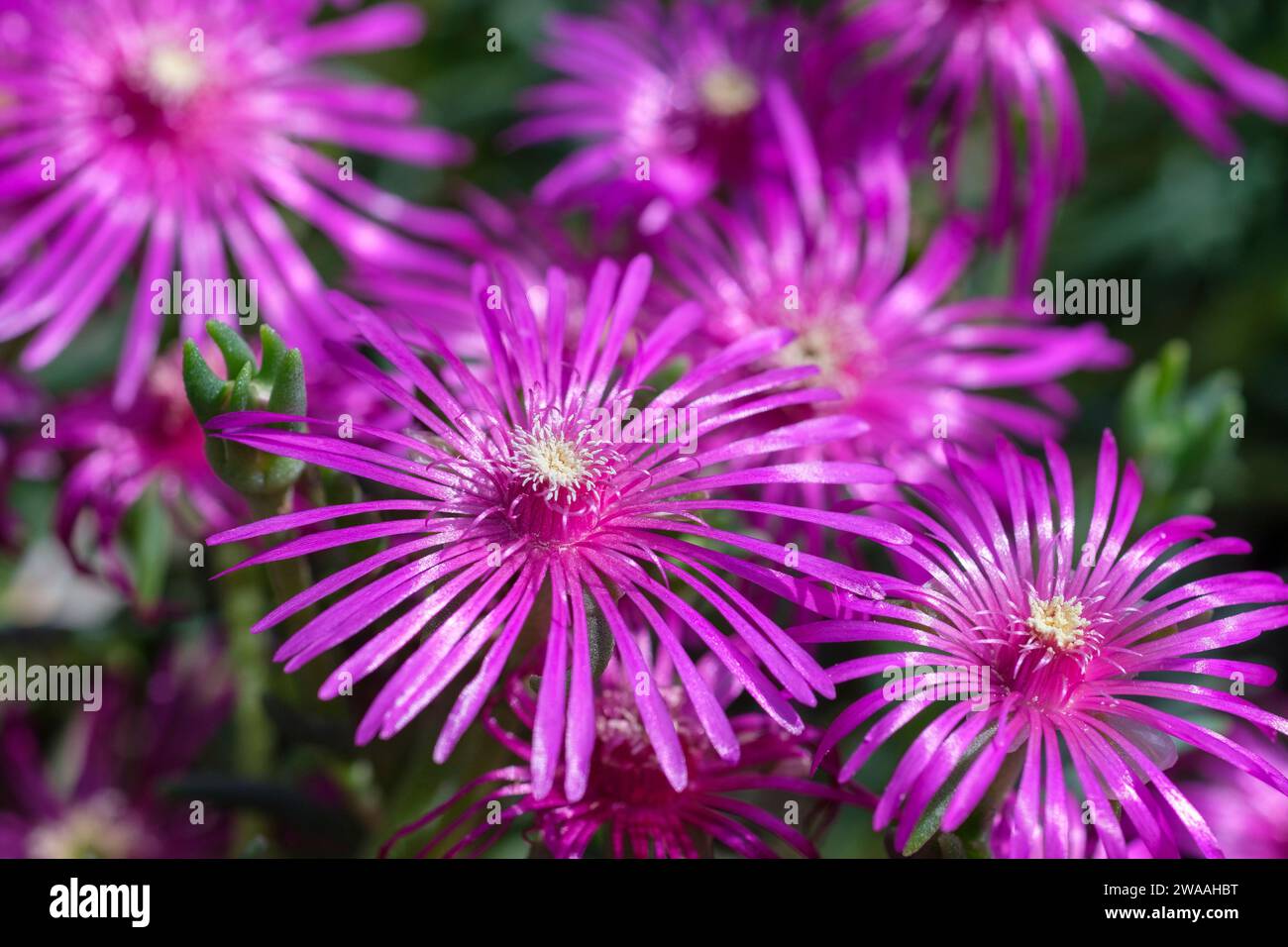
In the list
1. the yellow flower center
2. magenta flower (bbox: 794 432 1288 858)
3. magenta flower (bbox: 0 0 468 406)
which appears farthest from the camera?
the yellow flower center

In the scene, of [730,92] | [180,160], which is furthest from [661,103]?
[180,160]

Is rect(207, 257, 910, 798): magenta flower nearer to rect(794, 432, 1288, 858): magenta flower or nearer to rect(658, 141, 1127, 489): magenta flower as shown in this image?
rect(794, 432, 1288, 858): magenta flower

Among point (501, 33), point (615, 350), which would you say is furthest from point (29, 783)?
point (501, 33)

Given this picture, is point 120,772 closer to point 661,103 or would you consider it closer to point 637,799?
point 637,799

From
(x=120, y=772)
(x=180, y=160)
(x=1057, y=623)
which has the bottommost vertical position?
(x=120, y=772)

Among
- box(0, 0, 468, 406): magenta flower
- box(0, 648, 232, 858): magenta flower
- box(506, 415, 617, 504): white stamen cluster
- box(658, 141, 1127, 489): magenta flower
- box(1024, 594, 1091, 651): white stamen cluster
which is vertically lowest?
box(0, 648, 232, 858): magenta flower

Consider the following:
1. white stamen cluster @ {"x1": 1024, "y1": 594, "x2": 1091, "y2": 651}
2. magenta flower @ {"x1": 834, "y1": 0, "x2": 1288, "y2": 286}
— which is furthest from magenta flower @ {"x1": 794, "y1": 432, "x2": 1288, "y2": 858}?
magenta flower @ {"x1": 834, "y1": 0, "x2": 1288, "y2": 286}

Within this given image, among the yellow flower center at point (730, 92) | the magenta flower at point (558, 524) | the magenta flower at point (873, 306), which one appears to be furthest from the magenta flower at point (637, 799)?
the yellow flower center at point (730, 92)

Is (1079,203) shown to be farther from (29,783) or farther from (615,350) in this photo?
(29,783)
